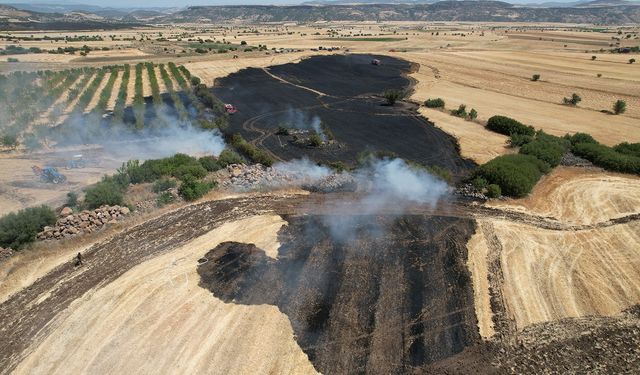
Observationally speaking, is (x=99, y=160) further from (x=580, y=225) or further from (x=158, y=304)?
(x=580, y=225)

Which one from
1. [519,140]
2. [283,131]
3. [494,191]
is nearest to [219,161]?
[283,131]

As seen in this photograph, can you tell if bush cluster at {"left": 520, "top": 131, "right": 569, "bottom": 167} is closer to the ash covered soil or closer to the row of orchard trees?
the ash covered soil

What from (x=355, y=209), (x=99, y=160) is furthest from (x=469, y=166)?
(x=99, y=160)

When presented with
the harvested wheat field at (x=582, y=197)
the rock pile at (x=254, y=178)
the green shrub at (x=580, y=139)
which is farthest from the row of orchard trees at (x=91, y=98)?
the green shrub at (x=580, y=139)

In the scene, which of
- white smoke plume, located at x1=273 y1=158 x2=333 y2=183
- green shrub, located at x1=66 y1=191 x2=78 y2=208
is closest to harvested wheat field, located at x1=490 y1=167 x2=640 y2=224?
white smoke plume, located at x1=273 y1=158 x2=333 y2=183

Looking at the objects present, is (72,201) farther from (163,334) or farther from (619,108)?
(619,108)
